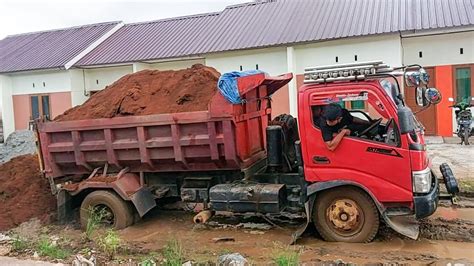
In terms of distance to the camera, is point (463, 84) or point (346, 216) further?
point (463, 84)

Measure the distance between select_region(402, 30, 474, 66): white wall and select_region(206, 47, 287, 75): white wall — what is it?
4.85m

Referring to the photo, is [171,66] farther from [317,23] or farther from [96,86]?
[317,23]

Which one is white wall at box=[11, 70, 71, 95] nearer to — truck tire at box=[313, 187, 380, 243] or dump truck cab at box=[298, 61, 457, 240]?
dump truck cab at box=[298, 61, 457, 240]

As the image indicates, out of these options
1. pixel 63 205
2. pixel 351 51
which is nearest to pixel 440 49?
pixel 351 51

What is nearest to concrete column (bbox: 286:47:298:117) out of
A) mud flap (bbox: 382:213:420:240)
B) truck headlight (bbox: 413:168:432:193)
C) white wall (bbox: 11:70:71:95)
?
white wall (bbox: 11:70:71:95)

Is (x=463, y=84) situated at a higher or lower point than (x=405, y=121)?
higher

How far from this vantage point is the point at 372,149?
19.6ft

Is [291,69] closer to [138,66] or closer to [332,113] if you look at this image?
[138,66]

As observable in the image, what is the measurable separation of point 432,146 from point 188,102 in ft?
32.7

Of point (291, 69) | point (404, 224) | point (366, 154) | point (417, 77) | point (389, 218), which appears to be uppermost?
point (291, 69)

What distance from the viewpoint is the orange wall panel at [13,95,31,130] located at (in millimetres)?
25281

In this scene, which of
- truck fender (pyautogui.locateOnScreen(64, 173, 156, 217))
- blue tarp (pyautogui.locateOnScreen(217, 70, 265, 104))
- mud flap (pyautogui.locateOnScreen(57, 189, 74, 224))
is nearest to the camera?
blue tarp (pyautogui.locateOnScreen(217, 70, 265, 104))

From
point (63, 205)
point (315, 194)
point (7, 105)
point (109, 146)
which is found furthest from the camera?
point (7, 105)

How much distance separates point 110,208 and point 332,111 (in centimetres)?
389
